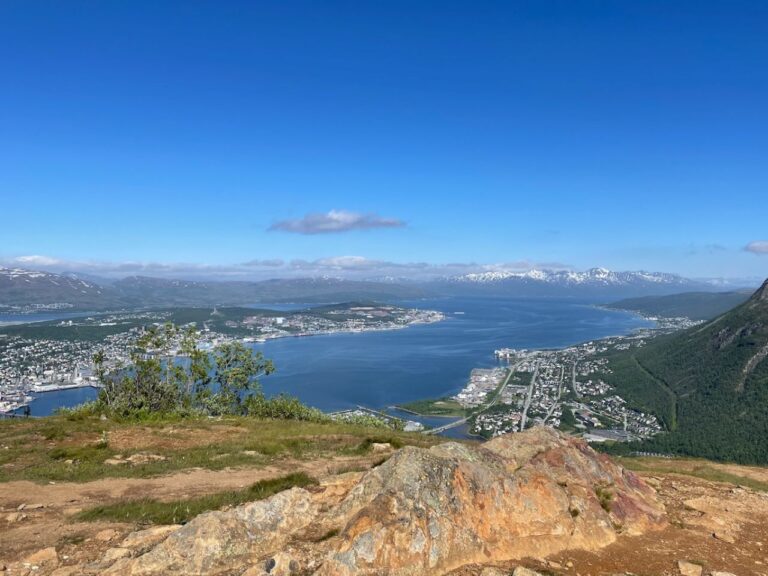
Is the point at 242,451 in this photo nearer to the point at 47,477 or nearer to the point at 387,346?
the point at 47,477

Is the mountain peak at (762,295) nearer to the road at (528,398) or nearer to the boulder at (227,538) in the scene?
the road at (528,398)

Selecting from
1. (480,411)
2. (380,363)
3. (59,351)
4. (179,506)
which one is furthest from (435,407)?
(59,351)

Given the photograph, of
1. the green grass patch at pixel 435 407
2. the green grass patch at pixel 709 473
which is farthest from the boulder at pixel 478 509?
the green grass patch at pixel 435 407

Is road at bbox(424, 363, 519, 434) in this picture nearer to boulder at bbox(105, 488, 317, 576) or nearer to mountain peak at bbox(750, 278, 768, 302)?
boulder at bbox(105, 488, 317, 576)

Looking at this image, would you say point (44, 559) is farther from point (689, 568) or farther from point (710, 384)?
point (710, 384)

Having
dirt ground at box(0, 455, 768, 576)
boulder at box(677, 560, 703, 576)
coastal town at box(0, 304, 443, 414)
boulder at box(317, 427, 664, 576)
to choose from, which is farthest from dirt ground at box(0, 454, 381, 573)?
coastal town at box(0, 304, 443, 414)
